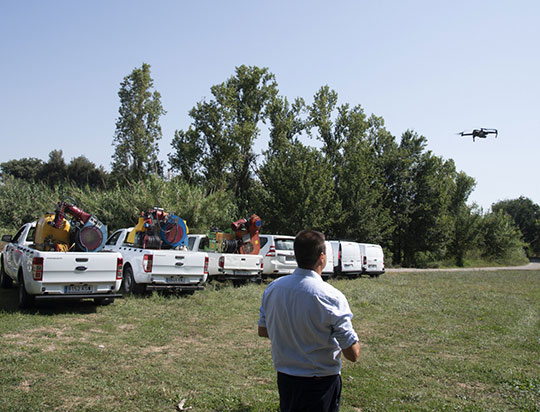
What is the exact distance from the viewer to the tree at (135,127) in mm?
42875

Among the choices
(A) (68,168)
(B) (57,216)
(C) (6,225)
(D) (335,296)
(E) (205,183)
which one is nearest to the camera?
(D) (335,296)

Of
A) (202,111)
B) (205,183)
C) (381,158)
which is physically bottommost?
(205,183)

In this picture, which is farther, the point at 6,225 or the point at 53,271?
the point at 6,225

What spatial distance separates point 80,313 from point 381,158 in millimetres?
35119

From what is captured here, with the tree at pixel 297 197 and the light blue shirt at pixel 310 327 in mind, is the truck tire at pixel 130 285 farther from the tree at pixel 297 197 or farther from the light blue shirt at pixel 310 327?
the tree at pixel 297 197

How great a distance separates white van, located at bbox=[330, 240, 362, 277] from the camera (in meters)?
20.9

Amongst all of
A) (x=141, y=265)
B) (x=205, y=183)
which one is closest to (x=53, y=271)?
(x=141, y=265)

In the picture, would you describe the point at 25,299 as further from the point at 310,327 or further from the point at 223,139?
the point at 223,139

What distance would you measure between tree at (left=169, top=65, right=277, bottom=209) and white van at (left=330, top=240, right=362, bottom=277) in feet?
68.5

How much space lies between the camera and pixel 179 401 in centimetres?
514

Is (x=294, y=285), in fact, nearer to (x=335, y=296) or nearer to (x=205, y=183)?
(x=335, y=296)

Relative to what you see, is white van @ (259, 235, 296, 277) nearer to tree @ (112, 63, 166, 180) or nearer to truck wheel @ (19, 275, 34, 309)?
truck wheel @ (19, 275, 34, 309)

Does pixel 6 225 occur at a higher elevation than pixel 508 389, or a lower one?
higher

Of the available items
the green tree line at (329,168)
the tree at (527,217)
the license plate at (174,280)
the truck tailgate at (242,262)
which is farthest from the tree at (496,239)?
the license plate at (174,280)
